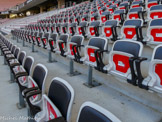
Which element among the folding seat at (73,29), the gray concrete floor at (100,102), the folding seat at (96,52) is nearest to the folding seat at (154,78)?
the gray concrete floor at (100,102)

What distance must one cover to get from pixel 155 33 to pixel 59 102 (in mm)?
1701

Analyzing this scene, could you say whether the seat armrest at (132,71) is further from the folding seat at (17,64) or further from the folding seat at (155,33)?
the folding seat at (17,64)

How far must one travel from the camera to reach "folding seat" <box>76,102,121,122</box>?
62 cm

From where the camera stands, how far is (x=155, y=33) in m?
2.10

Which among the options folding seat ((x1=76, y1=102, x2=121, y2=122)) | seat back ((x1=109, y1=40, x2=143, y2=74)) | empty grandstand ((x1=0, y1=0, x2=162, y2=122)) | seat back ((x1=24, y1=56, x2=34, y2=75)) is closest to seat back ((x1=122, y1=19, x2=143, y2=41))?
empty grandstand ((x1=0, y1=0, x2=162, y2=122))

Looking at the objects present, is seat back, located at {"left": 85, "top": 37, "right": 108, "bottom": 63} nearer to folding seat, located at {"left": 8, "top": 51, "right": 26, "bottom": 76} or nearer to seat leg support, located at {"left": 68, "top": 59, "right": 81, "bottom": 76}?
seat leg support, located at {"left": 68, "top": 59, "right": 81, "bottom": 76}

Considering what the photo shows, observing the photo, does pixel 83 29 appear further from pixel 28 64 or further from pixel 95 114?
pixel 95 114

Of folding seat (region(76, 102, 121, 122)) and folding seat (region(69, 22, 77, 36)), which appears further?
folding seat (region(69, 22, 77, 36))

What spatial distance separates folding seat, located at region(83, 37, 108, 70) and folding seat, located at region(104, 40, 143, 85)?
0.44 ft

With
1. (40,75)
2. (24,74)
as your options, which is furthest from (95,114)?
(24,74)

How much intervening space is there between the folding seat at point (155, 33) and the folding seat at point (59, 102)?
1.59 m

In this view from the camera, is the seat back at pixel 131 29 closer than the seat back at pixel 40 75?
No

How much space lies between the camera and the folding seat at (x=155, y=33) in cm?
205

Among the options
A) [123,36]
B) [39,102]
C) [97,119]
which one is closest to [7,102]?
[39,102]
